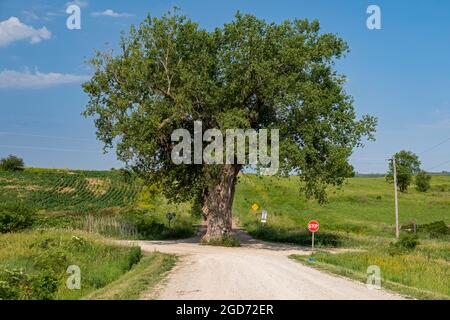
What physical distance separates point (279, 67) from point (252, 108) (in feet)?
11.8

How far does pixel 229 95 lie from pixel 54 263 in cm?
1802

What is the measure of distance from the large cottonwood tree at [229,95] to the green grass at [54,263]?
29.5 feet

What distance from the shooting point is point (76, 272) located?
62.4ft

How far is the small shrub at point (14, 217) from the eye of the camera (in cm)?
3713

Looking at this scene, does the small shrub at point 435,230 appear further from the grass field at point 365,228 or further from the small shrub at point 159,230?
the small shrub at point 159,230

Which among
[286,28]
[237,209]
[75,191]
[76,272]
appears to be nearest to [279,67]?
[286,28]

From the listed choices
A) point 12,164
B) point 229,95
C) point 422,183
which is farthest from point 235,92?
point 12,164

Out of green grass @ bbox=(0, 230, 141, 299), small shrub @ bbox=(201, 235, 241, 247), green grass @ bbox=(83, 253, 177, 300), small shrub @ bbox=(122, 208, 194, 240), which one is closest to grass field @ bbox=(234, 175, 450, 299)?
small shrub @ bbox=(201, 235, 241, 247)

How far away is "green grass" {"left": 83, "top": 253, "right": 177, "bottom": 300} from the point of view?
45.2 ft

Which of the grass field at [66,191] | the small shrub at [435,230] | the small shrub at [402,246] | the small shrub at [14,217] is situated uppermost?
the grass field at [66,191]

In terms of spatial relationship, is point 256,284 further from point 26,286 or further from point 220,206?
point 220,206

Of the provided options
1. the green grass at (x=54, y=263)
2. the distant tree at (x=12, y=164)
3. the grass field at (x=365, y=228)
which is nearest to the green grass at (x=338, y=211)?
the grass field at (x=365, y=228)

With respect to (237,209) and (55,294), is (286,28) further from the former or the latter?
(237,209)

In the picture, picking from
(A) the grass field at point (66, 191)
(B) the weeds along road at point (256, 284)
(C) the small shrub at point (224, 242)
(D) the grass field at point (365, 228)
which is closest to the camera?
(B) the weeds along road at point (256, 284)
